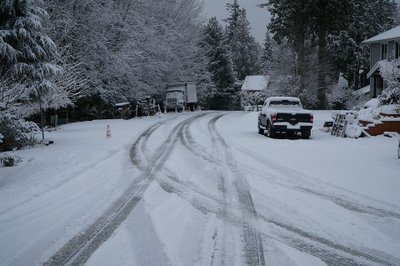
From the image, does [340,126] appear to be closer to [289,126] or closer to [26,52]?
[289,126]

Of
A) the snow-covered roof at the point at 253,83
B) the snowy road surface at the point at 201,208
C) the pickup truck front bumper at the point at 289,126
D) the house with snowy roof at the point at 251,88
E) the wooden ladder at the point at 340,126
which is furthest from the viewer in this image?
the snow-covered roof at the point at 253,83

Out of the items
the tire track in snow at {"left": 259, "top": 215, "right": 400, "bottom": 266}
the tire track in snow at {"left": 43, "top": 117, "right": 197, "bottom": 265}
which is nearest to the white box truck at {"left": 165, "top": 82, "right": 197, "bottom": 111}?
the tire track in snow at {"left": 43, "top": 117, "right": 197, "bottom": 265}

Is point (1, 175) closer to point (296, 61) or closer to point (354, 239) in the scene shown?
point (354, 239)

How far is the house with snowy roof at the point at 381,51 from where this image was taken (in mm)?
39000

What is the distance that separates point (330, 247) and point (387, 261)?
31.4 inches

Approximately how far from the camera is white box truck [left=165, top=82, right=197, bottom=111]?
45.5 m

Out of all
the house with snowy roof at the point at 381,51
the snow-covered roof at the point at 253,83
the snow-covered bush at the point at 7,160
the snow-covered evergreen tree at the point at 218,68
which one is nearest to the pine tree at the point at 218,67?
the snow-covered evergreen tree at the point at 218,68

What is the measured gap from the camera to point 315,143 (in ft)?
62.7

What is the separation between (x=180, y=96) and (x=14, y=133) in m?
28.5

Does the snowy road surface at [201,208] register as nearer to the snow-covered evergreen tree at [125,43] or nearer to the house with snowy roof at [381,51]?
the snow-covered evergreen tree at [125,43]

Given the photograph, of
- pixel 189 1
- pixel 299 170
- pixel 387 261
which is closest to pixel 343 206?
pixel 387 261

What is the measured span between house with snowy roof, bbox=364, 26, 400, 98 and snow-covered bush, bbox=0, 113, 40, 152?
30.1 meters

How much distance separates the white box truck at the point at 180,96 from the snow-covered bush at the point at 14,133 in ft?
89.4

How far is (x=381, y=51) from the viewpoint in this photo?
139 feet
